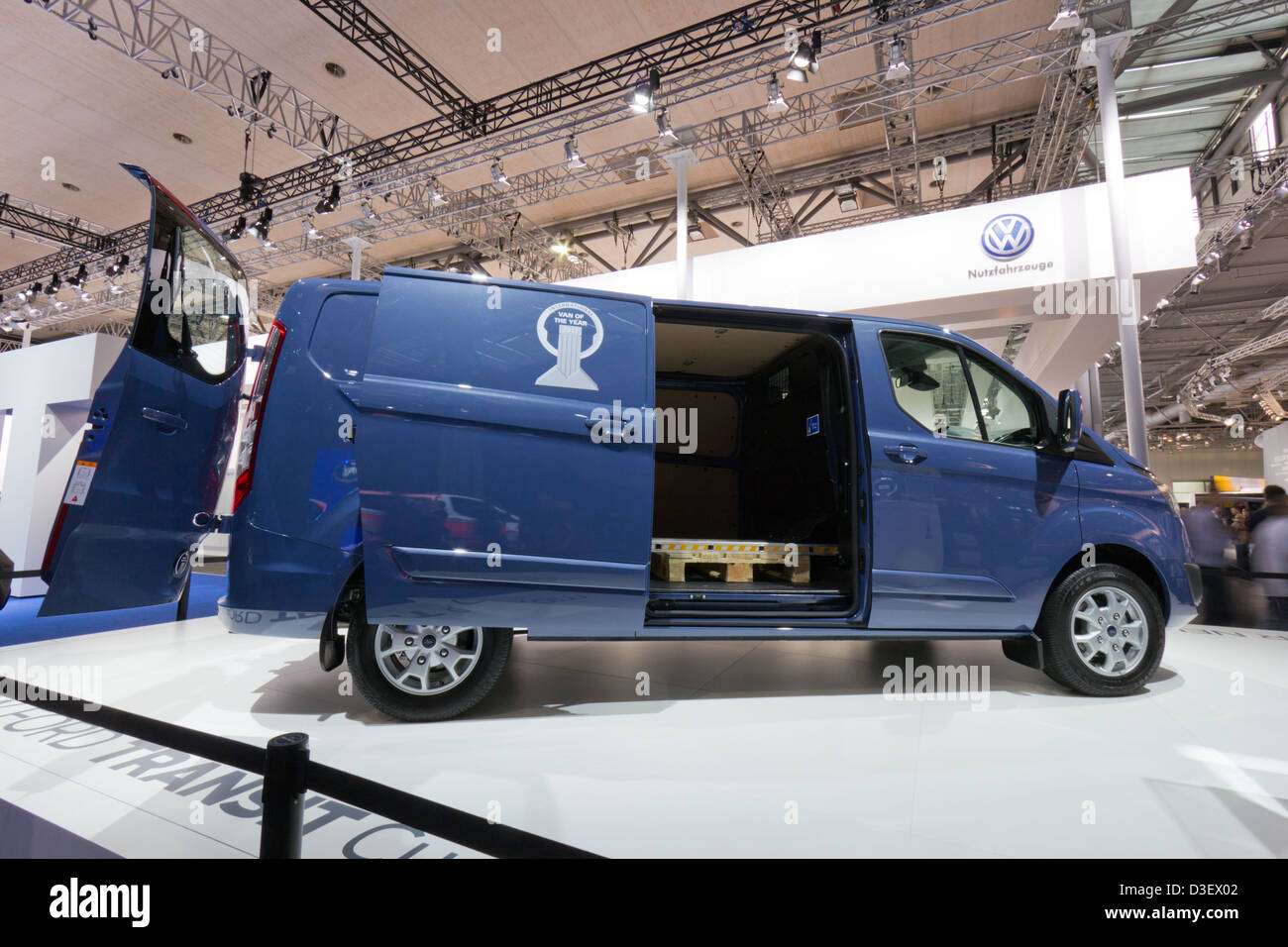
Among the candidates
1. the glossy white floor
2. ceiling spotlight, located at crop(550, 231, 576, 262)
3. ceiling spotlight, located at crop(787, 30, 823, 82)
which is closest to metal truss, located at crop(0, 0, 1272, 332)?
ceiling spotlight, located at crop(787, 30, 823, 82)

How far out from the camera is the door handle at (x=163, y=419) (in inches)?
93.7

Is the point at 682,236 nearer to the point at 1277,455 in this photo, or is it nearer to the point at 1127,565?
the point at 1127,565

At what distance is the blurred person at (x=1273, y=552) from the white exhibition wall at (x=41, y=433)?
1045cm

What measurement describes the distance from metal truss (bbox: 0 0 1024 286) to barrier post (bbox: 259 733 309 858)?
22.5ft

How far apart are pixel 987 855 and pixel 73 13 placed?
9.35 meters

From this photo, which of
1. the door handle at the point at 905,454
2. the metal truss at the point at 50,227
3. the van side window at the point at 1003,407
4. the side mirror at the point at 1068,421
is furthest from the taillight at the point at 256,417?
the metal truss at the point at 50,227

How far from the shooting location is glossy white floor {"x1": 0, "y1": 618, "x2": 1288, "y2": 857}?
147 cm

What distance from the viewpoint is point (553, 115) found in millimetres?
7070

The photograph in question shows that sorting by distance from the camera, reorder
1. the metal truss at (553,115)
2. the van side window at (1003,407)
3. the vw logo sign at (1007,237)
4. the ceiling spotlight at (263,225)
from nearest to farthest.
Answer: the van side window at (1003,407)
the vw logo sign at (1007,237)
the metal truss at (553,115)
the ceiling spotlight at (263,225)

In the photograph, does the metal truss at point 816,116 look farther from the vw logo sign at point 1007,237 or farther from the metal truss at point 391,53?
the vw logo sign at point 1007,237

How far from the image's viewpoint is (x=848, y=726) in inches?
88.2

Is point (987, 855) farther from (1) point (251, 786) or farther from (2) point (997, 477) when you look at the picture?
(1) point (251, 786)

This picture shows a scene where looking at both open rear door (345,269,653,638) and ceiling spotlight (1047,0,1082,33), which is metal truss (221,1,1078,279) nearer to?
ceiling spotlight (1047,0,1082,33)
